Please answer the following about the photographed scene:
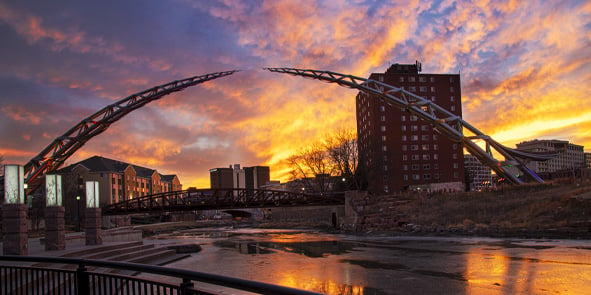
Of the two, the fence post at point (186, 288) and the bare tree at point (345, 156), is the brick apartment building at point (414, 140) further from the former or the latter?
the fence post at point (186, 288)

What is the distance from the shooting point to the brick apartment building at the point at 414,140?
11107 centimetres

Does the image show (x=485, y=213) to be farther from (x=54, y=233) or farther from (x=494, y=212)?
(x=54, y=233)

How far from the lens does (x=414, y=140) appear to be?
113688 mm

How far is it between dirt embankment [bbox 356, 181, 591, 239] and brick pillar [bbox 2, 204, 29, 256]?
98.8ft

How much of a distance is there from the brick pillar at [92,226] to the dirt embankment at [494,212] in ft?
88.5

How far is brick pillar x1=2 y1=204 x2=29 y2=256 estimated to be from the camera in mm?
17312

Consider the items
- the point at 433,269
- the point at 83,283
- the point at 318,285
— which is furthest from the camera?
the point at 433,269

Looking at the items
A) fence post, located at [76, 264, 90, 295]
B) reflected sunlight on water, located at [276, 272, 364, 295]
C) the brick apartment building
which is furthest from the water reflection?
the brick apartment building

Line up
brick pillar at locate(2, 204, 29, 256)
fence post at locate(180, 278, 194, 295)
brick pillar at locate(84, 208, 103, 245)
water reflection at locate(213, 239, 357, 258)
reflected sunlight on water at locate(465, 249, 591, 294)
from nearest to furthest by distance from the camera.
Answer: fence post at locate(180, 278, 194, 295) → reflected sunlight on water at locate(465, 249, 591, 294) → brick pillar at locate(2, 204, 29, 256) → brick pillar at locate(84, 208, 103, 245) → water reflection at locate(213, 239, 357, 258)

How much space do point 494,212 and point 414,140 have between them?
73623 millimetres

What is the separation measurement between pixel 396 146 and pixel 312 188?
118ft


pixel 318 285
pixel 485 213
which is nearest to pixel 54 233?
pixel 318 285

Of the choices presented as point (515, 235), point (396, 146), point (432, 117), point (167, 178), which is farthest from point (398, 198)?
point (167, 178)

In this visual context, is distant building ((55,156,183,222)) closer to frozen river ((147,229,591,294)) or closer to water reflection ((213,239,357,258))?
water reflection ((213,239,357,258))
